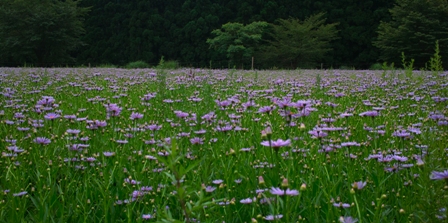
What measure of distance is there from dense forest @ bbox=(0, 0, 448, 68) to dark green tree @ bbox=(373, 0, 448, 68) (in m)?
2.92

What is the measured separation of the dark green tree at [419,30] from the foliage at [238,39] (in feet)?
20.7

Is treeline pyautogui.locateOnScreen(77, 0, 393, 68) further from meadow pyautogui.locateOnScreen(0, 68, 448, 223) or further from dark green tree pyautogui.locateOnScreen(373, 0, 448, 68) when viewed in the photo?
meadow pyautogui.locateOnScreen(0, 68, 448, 223)

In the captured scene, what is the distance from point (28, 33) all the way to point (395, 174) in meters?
21.8

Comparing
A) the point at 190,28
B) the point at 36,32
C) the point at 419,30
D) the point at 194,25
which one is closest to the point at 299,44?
the point at 419,30

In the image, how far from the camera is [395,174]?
1.67 m

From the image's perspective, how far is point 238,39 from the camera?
64.5ft

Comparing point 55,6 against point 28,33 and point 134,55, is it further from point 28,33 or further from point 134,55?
point 134,55

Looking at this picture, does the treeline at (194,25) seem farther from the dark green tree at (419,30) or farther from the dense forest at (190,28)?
the dark green tree at (419,30)

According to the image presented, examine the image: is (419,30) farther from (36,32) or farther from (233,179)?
Result: (36,32)

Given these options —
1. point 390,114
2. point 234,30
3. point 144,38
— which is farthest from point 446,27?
point 390,114

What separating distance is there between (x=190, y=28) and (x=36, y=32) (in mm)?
8366

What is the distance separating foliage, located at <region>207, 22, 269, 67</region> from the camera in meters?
19.7

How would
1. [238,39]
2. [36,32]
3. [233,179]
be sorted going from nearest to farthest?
[233,179], [238,39], [36,32]

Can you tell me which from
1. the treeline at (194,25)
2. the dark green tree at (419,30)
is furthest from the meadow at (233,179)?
the treeline at (194,25)
